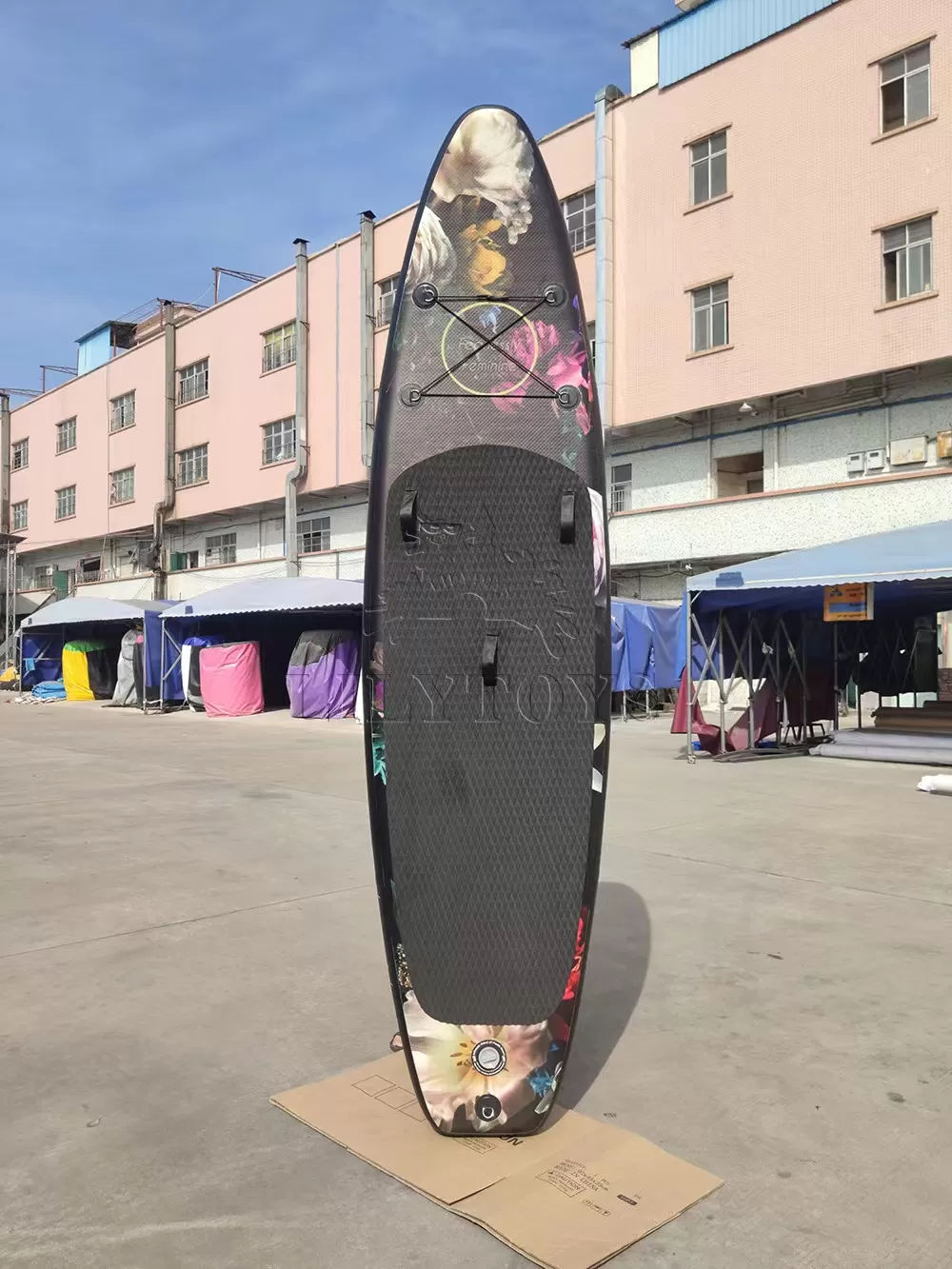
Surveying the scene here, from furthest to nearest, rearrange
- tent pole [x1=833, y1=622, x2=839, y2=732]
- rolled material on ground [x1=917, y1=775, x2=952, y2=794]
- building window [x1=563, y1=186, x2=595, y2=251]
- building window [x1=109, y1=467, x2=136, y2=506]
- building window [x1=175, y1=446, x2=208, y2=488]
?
building window [x1=109, y1=467, x2=136, y2=506] < building window [x1=175, y1=446, x2=208, y2=488] < building window [x1=563, y1=186, x2=595, y2=251] < tent pole [x1=833, y1=622, x2=839, y2=732] < rolled material on ground [x1=917, y1=775, x2=952, y2=794]

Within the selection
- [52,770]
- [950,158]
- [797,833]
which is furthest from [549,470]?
[950,158]

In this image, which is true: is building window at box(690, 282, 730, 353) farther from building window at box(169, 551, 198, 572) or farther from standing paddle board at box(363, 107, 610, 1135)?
building window at box(169, 551, 198, 572)

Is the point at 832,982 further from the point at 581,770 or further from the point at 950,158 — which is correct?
the point at 950,158

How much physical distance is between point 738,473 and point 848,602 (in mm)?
10338

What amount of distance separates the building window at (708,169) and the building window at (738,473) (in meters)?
5.20

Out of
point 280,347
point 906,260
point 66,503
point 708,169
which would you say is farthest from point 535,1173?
point 66,503

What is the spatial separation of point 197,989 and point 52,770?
7970mm

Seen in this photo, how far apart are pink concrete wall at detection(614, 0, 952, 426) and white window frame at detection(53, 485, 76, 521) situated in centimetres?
2727

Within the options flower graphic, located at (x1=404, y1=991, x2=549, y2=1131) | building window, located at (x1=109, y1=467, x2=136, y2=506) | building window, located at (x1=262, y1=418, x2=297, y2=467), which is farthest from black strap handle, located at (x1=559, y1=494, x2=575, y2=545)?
building window, located at (x1=109, y1=467, x2=136, y2=506)

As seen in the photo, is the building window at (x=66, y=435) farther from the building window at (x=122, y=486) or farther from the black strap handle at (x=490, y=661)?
the black strap handle at (x=490, y=661)

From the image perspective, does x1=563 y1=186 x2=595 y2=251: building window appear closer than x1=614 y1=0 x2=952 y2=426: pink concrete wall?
No

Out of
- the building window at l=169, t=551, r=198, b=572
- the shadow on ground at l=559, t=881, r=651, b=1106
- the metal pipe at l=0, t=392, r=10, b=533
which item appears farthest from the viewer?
the metal pipe at l=0, t=392, r=10, b=533

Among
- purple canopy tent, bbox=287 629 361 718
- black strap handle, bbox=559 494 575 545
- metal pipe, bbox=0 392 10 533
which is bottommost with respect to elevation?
purple canopy tent, bbox=287 629 361 718

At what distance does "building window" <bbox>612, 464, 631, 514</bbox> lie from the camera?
22.4m
